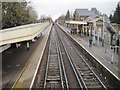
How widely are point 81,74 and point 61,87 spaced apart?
3.92 meters

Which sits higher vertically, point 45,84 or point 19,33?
point 19,33

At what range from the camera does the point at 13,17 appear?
33344 mm

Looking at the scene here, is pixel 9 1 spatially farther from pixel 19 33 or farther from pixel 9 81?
pixel 9 81

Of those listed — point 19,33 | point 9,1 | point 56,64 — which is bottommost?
point 56,64

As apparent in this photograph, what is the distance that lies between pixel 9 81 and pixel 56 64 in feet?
23.6

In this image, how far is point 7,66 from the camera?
71.8ft

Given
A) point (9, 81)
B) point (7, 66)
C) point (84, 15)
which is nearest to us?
point (9, 81)

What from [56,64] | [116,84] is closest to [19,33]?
[56,64]

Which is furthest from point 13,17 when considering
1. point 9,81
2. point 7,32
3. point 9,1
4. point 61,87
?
point 61,87

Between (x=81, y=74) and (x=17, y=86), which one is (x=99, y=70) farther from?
(x=17, y=86)

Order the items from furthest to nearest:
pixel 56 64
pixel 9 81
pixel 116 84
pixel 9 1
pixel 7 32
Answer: pixel 9 1 → pixel 56 64 → pixel 7 32 → pixel 9 81 → pixel 116 84

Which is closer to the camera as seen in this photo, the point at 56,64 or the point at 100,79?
the point at 100,79

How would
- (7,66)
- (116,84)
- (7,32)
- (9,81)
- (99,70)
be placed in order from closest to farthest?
1. (116,84)
2. (9,81)
3. (7,32)
4. (99,70)
5. (7,66)

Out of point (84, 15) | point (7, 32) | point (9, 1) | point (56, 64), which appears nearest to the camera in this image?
point (7, 32)
